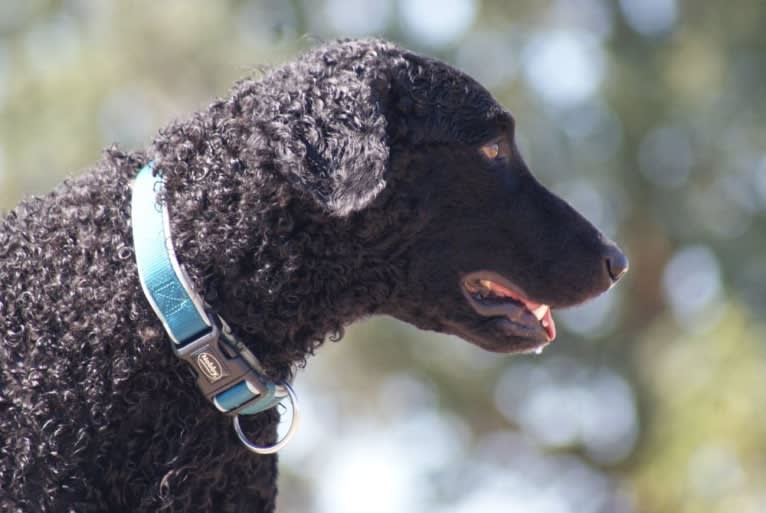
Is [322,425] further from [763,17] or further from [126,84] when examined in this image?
[763,17]

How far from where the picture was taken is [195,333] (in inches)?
161

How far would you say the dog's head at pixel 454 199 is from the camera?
4.40 meters

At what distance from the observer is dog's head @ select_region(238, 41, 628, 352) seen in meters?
4.40

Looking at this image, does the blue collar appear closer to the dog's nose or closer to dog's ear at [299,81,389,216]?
dog's ear at [299,81,389,216]

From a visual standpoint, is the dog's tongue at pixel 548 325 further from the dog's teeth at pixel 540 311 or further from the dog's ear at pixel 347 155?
the dog's ear at pixel 347 155

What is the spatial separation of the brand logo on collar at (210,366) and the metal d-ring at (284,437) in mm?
162

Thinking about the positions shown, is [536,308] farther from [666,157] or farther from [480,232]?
[666,157]

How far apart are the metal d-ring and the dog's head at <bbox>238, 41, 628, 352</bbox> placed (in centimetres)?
46

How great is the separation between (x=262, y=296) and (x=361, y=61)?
85cm

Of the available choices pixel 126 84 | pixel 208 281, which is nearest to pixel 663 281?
pixel 126 84

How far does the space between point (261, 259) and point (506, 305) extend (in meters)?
0.93

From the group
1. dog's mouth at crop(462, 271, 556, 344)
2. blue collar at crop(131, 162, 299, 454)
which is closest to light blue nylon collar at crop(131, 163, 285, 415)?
blue collar at crop(131, 162, 299, 454)

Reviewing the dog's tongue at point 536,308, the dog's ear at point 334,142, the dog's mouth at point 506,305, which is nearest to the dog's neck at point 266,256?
the dog's ear at point 334,142

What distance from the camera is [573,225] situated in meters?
4.79
